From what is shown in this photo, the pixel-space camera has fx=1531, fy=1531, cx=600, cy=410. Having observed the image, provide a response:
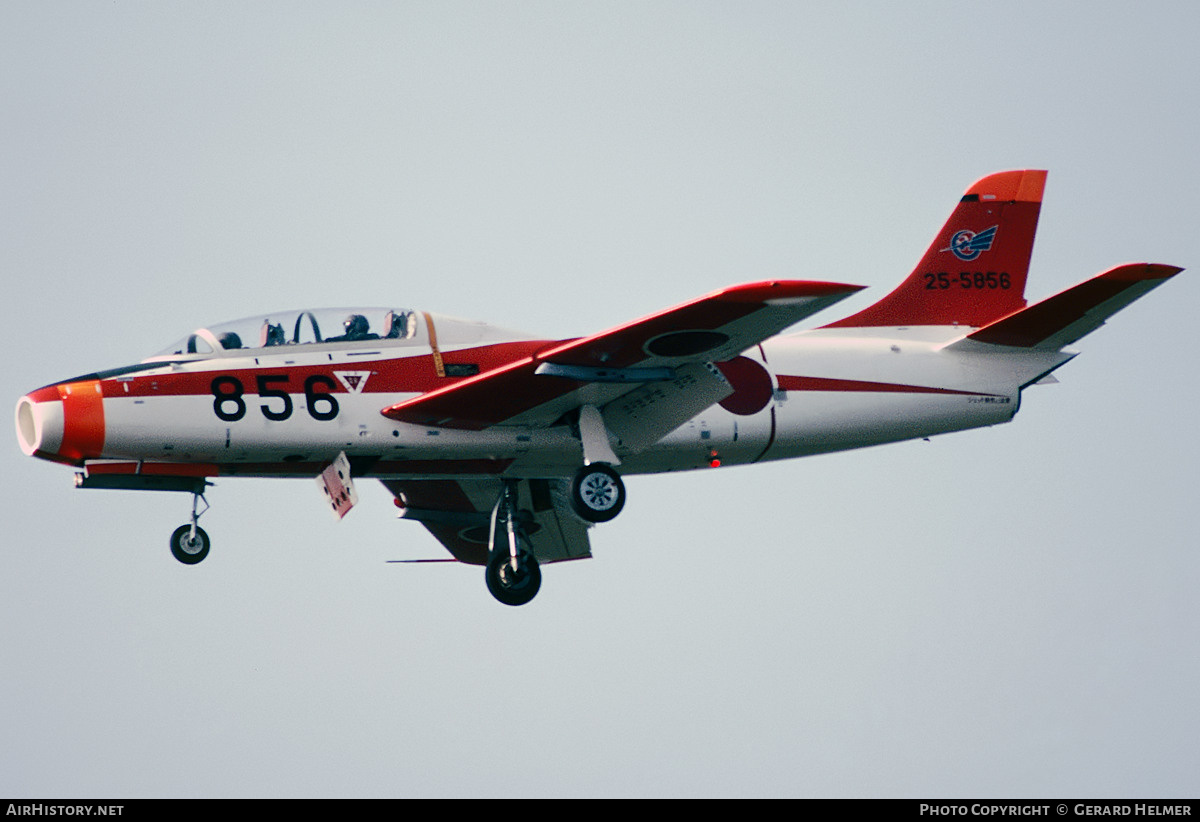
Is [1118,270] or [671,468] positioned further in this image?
[671,468]

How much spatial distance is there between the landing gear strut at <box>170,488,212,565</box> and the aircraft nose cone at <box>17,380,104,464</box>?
1.25 meters

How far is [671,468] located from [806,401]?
5.95 ft

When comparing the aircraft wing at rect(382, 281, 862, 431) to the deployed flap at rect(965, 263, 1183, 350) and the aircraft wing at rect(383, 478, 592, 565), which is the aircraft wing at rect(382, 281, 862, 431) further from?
the deployed flap at rect(965, 263, 1183, 350)

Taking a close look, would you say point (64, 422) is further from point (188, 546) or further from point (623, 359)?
point (623, 359)

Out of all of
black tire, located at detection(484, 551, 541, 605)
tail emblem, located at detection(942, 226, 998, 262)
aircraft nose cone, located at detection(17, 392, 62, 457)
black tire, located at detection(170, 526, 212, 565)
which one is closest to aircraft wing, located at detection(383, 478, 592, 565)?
black tire, located at detection(484, 551, 541, 605)

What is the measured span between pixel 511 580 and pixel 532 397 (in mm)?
2916

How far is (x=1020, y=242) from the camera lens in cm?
2052

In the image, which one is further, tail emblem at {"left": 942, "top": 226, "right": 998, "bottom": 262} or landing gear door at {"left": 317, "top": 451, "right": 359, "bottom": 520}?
tail emblem at {"left": 942, "top": 226, "right": 998, "bottom": 262}

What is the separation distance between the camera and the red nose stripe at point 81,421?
16.0 meters

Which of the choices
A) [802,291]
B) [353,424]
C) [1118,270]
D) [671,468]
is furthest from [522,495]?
[1118,270]

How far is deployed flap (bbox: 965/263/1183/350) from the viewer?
16.8m
